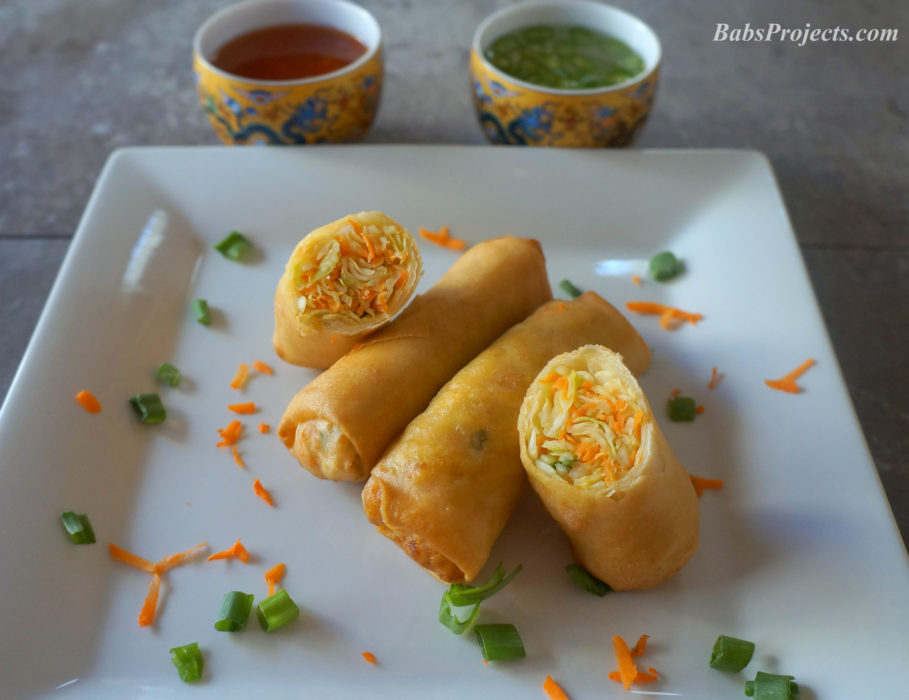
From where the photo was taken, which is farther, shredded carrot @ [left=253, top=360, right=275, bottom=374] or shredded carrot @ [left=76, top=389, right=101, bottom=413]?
shredded carrot @ [left=253, top=360, right=275, bottom=374]

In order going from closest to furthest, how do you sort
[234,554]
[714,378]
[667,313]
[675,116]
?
1. [234,554]
2. [714,378]
3. [667,313]
4. [675,116]

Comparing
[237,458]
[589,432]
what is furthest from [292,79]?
[589,432]

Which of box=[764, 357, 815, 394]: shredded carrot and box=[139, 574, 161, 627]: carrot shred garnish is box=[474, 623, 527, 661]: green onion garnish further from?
box=[764, 357, 815, 394]: shredded carrot

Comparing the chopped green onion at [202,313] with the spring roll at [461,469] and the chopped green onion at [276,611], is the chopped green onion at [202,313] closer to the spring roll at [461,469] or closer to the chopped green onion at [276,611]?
the spring roll at [461,469]

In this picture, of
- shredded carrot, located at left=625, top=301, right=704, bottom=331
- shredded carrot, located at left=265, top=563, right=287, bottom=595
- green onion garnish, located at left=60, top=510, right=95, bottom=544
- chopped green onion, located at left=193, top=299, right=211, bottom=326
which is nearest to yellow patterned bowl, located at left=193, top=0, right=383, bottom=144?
chopped green onion, located at left=193, top=299, right=211, bottom=326

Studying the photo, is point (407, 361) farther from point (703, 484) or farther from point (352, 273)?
point (703, 484)

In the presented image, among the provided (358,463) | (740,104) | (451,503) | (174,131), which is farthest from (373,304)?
(740,104)
